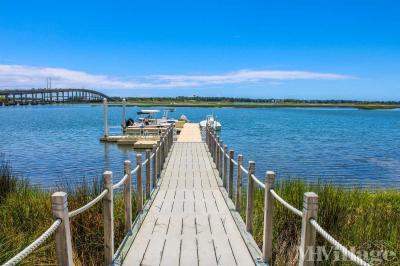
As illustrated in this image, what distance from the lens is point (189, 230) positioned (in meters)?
7.04

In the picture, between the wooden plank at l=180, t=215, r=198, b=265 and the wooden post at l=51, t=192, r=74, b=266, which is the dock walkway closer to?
the wooden plank at l=180, t=215, r=198, b=265

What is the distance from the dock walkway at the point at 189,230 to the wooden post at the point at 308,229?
1.55 m

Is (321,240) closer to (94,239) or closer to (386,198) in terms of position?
(94,239)

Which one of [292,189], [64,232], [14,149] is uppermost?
[64,232]

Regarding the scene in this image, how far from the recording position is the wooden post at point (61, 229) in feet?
12.6

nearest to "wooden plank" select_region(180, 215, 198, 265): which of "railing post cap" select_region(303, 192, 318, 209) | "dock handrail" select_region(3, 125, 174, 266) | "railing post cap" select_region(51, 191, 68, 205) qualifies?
"dock handrail" select_region(3, 125, 174, 266)

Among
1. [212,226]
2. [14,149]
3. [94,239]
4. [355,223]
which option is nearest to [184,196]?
[212,226]

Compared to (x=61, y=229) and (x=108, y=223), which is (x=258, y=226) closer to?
(x=108, y=223)

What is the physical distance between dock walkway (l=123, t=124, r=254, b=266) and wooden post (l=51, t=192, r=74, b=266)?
1.68m

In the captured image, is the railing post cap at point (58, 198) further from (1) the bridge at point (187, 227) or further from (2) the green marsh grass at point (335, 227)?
(2) the green marsh grass at point (335, 227)

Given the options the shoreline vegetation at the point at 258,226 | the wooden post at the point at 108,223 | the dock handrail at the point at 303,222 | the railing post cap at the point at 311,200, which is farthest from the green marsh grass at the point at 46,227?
the railing post cap at the point at 311,200

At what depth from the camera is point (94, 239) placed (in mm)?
6770

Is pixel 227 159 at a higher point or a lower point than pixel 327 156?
higher

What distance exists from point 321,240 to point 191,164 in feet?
30.8
